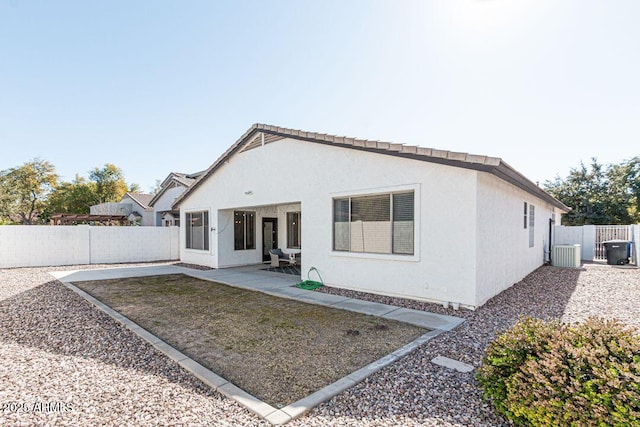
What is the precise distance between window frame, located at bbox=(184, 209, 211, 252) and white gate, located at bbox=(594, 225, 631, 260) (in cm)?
2095

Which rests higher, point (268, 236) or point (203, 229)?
point (203, 229)

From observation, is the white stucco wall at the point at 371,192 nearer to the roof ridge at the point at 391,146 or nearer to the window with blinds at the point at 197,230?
the roof ridge at the point at 391,146

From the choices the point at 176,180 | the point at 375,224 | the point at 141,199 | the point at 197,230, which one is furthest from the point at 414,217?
the point at 141,199

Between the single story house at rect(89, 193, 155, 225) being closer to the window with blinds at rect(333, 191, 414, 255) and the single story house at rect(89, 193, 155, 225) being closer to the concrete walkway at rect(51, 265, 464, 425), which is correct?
the concrete walkway at rect(51, 265, 464, 425)

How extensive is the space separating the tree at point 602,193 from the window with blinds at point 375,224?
28.4 meters

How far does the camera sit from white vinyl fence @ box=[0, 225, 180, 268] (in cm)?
1394

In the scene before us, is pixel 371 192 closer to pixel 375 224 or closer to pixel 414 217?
pixel 375 224

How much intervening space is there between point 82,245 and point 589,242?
27.3 m

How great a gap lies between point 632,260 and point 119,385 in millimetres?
20703

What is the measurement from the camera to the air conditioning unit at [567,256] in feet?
47.5

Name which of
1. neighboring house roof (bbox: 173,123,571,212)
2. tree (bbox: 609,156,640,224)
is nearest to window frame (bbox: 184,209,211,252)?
neighboring house roof (bbox: 173,123,571,212)

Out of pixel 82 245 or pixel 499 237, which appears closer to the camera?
pixel 499 237

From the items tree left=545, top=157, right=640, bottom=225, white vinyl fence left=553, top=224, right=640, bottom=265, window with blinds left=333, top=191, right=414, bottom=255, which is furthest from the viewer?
tree left=545, top=157, right=640, bottom=225

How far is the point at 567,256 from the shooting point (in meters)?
14.7
